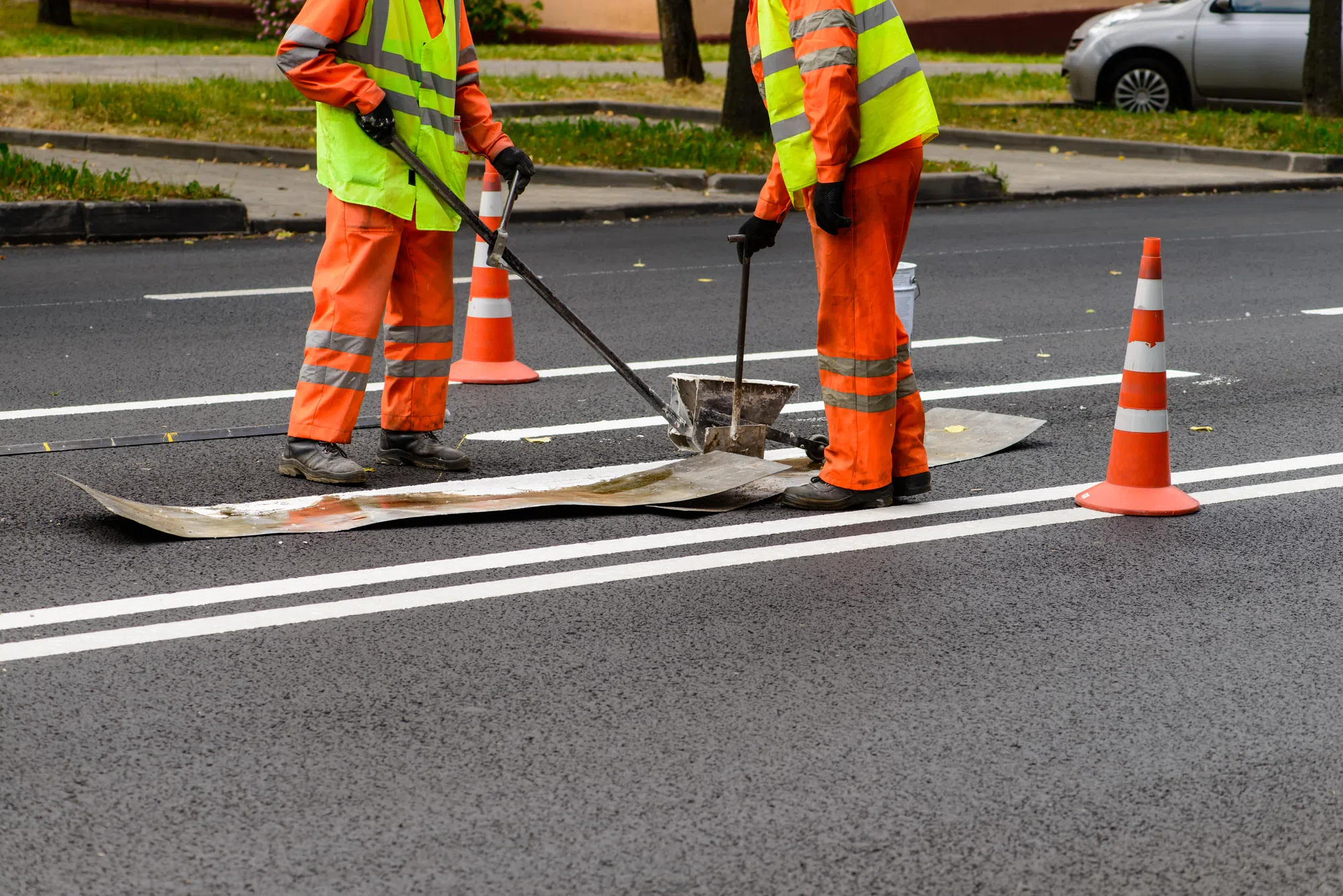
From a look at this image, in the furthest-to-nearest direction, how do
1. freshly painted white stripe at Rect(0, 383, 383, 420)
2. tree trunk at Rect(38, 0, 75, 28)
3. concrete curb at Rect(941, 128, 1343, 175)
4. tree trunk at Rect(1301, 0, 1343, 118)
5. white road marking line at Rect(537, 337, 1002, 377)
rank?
tree trunk at Rect(38, 0, 75, 28) < tree trunk at Rect(1301, 0, 1343, 118) < concrete curb at Rect(941, 128, 1343, 175) < white road marking line at Rect(537, 337, 1002, 377) < freshly painted white stripe at Rect(0, 383, 383, 420)

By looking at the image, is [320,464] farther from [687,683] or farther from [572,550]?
[687,683]

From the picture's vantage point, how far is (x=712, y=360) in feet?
23.7

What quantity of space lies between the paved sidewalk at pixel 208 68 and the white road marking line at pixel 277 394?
12200mm

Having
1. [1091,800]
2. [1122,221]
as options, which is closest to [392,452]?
[1091,800]

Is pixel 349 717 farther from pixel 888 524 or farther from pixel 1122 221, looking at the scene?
pixel 1122 221

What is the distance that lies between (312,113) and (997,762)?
1370 cm

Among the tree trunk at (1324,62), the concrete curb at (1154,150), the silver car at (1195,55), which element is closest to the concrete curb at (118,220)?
the concrete curb at (1154,150)

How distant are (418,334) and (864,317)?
4.98 ft

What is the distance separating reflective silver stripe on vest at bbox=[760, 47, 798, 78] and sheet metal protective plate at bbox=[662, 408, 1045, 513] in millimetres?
1231

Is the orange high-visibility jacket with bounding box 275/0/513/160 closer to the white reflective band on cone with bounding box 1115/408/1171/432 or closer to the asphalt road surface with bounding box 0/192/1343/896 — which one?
the asphalt road surface with bounding box 0/192/1343/896

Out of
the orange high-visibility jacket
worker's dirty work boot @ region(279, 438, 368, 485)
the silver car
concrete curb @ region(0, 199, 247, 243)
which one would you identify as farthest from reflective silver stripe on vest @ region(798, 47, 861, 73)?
the silver car

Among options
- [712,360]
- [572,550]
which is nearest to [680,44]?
[712,360]

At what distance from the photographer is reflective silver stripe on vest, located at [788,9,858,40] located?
4469 millimetres

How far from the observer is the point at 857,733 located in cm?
330
